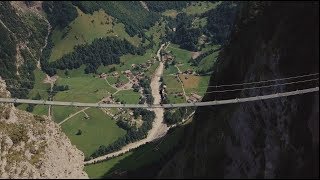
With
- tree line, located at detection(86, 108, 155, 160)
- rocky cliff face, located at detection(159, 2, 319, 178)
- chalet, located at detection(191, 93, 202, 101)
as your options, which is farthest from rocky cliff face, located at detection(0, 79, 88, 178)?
chalet, located at detection(191, 93, 202, 101)

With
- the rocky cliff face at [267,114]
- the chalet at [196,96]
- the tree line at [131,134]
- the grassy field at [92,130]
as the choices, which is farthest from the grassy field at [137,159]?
the chalet at [196,96]

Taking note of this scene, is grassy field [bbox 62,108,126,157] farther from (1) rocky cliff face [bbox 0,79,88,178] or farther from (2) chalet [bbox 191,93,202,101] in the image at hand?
(1) rocky cliff face [bbox 0,79,88,178]

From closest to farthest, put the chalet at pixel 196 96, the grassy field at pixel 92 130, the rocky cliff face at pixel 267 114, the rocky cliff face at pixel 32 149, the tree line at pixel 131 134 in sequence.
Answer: the rocky cliff face at pixel 267 114 < the rocky cliff face at pixel 32 149 < the tree line at pixel 131 134 < the grassy field at pixel 92 130 < the chalet at pixel 196 96

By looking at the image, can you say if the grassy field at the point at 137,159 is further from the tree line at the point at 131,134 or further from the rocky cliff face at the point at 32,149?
the tree line at the point at 131,134

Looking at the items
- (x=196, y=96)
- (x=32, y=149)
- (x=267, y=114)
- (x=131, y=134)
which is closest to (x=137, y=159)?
(x=32, y=149)

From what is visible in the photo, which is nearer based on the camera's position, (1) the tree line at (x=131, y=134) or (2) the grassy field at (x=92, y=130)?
(1) the tree line at (x=131, y=134)

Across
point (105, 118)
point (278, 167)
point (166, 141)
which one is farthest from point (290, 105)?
point (105, 118)
